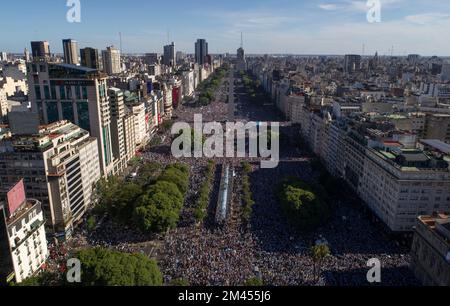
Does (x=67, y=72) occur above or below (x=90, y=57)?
below

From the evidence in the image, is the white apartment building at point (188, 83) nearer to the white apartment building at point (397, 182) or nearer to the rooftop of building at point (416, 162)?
the white apartment building at point (397, 182)

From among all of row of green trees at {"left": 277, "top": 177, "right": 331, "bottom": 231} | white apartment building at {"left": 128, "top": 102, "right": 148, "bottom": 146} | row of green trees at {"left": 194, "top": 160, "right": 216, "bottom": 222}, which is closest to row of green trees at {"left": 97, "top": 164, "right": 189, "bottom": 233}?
row of green trees at {"left": 194, "top": 160, "right": 216, "bottom": 222}

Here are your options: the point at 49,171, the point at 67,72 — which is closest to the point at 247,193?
the point at 49,171

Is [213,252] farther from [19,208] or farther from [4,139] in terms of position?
[4,139]

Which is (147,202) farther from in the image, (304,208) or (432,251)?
(432,251)

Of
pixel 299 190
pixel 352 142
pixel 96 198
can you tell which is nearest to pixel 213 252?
pixel 299 190
